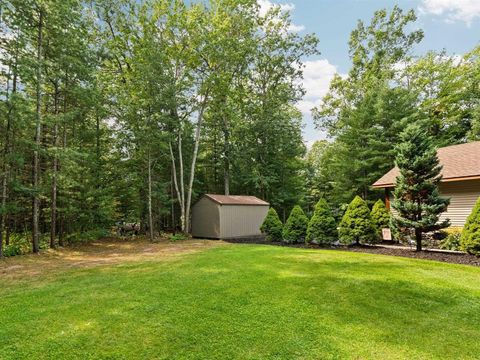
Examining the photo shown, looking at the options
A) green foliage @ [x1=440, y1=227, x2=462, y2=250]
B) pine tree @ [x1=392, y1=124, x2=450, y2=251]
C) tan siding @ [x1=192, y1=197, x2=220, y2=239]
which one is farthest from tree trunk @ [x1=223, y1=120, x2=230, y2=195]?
green foliage @ [x1=440, y1=227, x2=462, y2=250]

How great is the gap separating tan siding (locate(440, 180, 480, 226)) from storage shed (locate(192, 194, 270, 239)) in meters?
9.38

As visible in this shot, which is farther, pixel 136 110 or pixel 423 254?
pixel 136 110

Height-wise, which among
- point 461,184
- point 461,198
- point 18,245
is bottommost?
point 18,245

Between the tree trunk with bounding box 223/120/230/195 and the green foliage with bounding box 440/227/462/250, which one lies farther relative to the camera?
the tree trunk with bounding box 223/120/230/195

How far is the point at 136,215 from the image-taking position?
52.7ft

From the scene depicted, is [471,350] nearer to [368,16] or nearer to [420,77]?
[420,77]

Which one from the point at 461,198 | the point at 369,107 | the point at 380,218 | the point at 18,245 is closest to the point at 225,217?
the point at 380,218

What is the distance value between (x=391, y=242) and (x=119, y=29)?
18.1 m

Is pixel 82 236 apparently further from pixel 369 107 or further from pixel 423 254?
pixel 369 107

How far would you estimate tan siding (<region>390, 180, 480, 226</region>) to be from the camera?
34.3ft

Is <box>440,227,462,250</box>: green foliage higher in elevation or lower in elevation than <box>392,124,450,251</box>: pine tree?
lower

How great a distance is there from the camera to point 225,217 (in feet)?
51.0

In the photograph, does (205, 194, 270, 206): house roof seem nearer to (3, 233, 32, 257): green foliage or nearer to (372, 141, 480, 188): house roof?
(372, 141, 480, 188): house roof

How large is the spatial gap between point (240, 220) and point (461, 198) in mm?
Result: 10229
